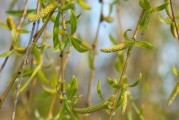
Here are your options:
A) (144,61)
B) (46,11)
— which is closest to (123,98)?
(46,11)

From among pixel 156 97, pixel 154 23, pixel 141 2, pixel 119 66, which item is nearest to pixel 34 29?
pixel 141 2

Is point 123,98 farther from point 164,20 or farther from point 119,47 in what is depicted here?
point 164,20

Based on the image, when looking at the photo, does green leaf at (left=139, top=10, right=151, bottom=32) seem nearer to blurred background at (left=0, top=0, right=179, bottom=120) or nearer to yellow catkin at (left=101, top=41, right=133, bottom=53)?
yellow catkin at (left=101, top=41, right=133, bottom=53)

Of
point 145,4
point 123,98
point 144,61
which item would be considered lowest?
point 144,61

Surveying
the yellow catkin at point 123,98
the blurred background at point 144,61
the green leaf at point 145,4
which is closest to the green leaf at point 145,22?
the green leaf at point 145,4

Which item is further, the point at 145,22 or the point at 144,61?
the point at 144,61

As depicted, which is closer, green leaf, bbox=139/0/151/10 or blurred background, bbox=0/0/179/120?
green leaf, bbox=139/0/151/10

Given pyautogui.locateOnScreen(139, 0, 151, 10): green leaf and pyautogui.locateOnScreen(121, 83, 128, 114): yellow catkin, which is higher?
pyautogui.locateOnScreen(139, 0, 151, 10): green leaf

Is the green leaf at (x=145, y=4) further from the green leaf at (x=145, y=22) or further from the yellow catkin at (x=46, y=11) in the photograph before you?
the yellow catkin at (x=46, y=11)

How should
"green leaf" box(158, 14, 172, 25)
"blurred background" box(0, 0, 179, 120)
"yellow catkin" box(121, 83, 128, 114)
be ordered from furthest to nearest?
1. "blurred background" box(0, 0, 179, 120)
2. "green leaf" box(158, 14, 172, 25)
3. "yellow catkin" box(121, 83, 128, 114)

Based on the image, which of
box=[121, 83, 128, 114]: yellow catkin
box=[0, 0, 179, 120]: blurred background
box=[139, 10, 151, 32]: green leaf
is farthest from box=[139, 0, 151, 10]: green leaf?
box=[0, 0, 179, 120]: blurred background

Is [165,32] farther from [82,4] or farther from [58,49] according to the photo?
[58,49]

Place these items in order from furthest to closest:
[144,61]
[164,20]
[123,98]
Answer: [144,61], [164,20], [123,98]
